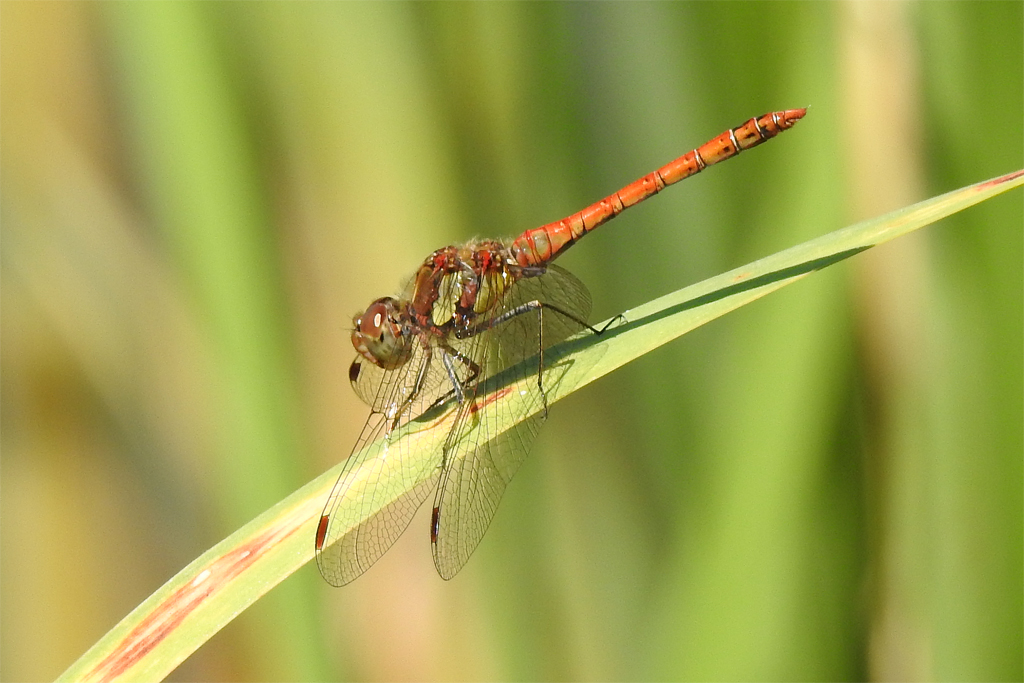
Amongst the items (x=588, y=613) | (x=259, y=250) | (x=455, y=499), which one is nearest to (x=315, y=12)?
(x=259, y=250)

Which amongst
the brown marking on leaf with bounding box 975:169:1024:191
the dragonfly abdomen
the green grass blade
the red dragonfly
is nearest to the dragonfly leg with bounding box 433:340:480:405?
the red dragonfly

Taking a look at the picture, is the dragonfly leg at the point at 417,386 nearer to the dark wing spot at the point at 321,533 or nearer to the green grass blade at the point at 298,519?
the green grass blade at the point at 298,519

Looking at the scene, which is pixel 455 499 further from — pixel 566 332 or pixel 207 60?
pixel 207 60

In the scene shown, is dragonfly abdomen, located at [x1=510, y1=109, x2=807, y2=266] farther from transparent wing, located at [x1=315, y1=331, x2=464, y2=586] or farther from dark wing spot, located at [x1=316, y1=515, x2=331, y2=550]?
dark wing spot, located at [x1=316, y1=515, x2=331, y2=550]

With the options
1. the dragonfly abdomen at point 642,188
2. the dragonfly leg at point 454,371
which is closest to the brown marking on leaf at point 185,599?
the dragonfly leg at point 454,371

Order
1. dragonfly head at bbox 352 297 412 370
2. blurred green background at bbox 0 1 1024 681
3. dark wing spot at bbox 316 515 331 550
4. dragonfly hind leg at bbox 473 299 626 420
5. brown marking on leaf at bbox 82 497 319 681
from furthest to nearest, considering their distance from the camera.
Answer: dragonfly head at bbox 352 297 412 370
dragonfly hind leg at bbox 473 299 626 420
blurred green background at bbox 0 1 1024 681
dark wing spot at bbox 316 515 331 550
brown marking on leaf at bbox 82 497 319 681

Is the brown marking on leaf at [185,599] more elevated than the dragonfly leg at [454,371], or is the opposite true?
the dragonfly leg at [454,371]

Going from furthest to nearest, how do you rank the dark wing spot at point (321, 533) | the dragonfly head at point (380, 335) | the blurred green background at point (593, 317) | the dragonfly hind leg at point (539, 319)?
the dragonfly head at point (380, 335)
the dragonfly hind leg at point (539, 319)
the blurred green background at point (593, 317)
the dark wing spot at point (321, 533)
